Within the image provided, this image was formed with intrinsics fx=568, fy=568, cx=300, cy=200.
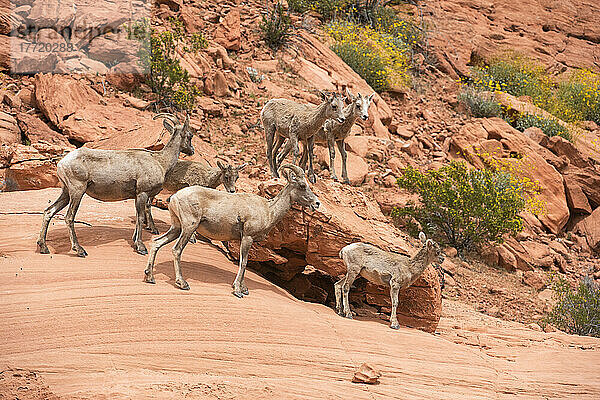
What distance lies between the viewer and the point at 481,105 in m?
25.6

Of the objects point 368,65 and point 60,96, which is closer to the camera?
point 60,96

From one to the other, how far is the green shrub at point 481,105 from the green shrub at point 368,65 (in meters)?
4.08

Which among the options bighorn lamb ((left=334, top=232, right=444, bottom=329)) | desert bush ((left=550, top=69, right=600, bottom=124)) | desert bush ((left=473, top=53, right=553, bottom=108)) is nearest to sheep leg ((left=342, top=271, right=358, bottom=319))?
bighorn lamb ((left=334, top=232, right=444, bottom=329))

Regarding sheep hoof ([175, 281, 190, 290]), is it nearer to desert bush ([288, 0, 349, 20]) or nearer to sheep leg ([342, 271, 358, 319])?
sheep leg ([342, 271, 358, 319])

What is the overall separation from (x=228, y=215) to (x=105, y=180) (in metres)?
1.94

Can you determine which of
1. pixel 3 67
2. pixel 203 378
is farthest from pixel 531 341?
pixel 3 67

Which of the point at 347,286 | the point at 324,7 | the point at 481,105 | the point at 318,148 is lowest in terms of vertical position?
the point at 318,148

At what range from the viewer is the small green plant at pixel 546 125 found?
24828 mm

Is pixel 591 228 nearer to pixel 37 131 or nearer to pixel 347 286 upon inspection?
pixel 347 286

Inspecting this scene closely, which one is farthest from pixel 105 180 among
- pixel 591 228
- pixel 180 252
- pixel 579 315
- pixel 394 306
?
pixel 591 228

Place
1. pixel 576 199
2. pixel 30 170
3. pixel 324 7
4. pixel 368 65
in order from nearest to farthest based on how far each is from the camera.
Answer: pixel 30 170, pixel 576 199, pixel 368 65, pixel 324 7

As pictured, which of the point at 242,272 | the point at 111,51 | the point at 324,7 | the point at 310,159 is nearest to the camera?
the point at 242,272

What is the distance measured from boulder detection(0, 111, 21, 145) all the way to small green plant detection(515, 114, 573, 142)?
65.4ft

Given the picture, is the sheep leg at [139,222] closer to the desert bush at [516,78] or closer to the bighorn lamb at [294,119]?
the bighorn lamb at [294,119]
